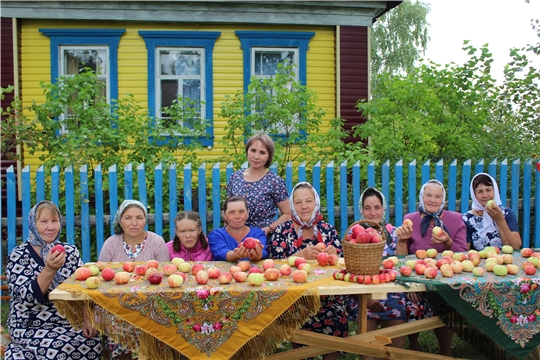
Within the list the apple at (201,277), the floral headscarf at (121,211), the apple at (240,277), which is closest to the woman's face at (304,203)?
the apple at (240,277)

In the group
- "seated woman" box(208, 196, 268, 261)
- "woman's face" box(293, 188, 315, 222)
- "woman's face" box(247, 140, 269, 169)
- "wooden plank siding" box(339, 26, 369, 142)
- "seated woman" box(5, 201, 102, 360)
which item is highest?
"wooden plank siding" box(339, 26, 369, 142)

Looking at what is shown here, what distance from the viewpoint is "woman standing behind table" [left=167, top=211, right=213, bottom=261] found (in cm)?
410

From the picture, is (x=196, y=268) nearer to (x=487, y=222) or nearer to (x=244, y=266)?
(x=244, y=266)

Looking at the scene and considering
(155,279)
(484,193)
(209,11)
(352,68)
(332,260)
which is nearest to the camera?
(155,279)

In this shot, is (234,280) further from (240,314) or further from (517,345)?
(517,345)

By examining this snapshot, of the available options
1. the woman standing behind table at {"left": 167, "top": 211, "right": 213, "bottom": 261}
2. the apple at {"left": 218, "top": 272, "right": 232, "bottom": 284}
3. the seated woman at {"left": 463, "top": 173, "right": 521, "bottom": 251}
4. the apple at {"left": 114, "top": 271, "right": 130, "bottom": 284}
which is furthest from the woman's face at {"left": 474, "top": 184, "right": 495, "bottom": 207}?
the apple at {"left": 114, "top": 271, "right": 130, "bottom": 284}

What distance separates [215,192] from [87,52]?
5.94m

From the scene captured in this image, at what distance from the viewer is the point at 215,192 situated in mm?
5996

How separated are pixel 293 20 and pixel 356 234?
25.5ft

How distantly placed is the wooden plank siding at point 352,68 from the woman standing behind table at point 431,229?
609 centimetres

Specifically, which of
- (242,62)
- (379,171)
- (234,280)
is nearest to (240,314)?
(234,280)

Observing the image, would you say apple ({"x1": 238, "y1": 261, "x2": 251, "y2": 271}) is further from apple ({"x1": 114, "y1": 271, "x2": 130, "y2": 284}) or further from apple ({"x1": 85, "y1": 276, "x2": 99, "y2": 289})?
apple ({"x1": 85, "y1": 276, "x2": 99, "y2": 289})

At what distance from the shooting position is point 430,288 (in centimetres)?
324

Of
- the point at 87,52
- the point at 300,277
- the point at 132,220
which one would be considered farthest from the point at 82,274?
the point at 87,52
